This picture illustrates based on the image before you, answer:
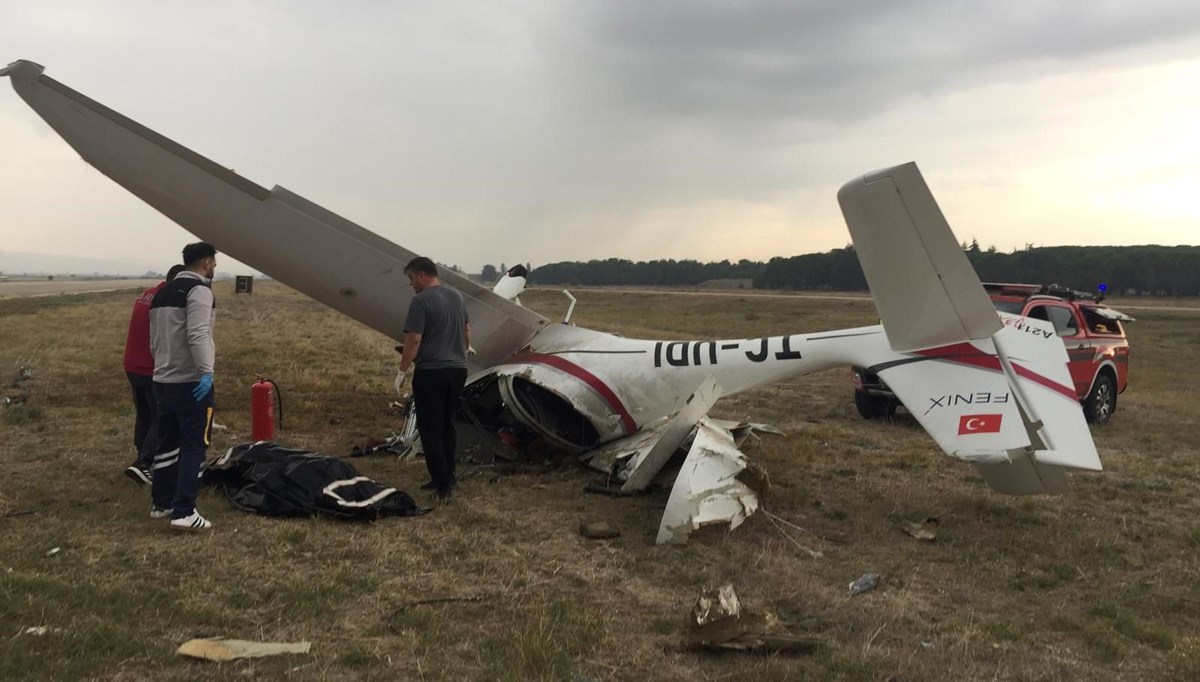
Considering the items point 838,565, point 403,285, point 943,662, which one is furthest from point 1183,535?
point 403,285

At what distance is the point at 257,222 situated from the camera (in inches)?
294

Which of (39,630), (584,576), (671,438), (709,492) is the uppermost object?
(671,438)

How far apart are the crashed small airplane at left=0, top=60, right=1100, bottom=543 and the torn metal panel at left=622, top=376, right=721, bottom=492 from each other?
0.01m

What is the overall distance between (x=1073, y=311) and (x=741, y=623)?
10.5 m

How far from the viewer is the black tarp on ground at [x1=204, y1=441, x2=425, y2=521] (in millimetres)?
5512

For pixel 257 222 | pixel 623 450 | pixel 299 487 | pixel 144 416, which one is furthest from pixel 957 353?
pixel 144 416

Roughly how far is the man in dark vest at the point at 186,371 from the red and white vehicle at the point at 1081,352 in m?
9.05

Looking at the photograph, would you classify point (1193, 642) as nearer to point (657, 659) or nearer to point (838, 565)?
point (838, 565)

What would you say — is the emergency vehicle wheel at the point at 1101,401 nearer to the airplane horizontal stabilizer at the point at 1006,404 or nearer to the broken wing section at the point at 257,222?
the airplane horizontal stabilizer at the point at 1006,404

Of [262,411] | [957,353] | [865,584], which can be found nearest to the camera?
[865,584]

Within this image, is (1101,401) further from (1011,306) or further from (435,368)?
(435,368)

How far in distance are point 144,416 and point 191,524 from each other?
2.09 meters

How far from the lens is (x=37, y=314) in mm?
27172

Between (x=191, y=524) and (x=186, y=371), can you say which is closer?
(x=191, y=524)
